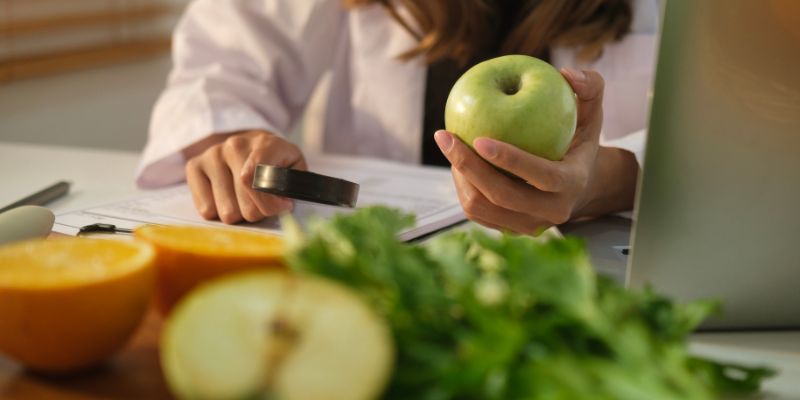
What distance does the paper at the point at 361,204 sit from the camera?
722 millimetres

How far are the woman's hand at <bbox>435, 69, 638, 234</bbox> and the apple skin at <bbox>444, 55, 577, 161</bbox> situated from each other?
0.02m

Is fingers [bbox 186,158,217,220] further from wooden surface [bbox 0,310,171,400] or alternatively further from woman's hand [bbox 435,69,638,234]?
wooden surface [bbox 0,310,171,400]

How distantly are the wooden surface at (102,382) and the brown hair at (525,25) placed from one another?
0.82m

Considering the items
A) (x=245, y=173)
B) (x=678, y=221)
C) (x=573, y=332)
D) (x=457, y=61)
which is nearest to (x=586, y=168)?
(x=678, y=221)

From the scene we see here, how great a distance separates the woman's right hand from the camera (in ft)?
2.42

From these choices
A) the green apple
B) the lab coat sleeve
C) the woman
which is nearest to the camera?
the green apple

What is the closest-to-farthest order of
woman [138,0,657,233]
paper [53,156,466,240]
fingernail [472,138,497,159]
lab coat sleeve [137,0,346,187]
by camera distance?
1. fingernail [472,138,497,159]
2. paper [53,156,466,240]
3. woman [138,0,657,233]
4. lab coat sleeve [137,0,346,187]

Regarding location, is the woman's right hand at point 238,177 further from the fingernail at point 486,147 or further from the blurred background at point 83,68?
the blurred background at point 83,68

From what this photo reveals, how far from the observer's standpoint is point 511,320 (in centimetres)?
30

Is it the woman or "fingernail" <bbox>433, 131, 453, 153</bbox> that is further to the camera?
the woman

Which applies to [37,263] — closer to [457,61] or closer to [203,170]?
[203,170]

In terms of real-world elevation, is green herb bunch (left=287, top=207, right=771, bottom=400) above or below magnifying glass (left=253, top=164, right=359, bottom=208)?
above

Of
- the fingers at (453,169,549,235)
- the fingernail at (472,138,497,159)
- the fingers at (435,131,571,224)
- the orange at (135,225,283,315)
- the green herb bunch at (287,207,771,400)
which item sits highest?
the green herb bunch at (287,207,771,400)

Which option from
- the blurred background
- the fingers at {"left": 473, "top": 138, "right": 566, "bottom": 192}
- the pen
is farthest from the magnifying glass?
the blurred background
